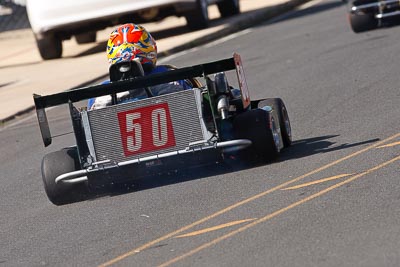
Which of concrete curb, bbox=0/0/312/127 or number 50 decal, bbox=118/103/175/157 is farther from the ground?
number 50 decal, bbox=118/103/175/157

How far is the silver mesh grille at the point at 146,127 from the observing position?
9750 mm

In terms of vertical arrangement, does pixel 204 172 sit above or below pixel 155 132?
below

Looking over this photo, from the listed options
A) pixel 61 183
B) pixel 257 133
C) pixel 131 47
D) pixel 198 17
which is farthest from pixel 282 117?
pixel 198 17

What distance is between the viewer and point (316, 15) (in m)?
24.8

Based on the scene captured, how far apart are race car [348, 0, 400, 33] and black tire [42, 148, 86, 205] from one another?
10264 mm

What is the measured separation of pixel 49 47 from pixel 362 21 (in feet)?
22.7

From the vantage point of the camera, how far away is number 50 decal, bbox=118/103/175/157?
9781 mm

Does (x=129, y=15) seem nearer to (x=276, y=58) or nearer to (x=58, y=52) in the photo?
(x=58, y=52)

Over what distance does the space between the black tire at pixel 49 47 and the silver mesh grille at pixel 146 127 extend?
1395 cm

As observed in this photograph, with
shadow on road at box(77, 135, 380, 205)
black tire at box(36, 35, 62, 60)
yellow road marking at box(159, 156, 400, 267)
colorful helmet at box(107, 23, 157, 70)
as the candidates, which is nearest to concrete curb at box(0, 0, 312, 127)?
black tire at box(36, 35, 62, 60)

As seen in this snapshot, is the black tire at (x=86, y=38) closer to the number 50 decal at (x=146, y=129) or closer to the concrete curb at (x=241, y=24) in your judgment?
the concrete curb at (x=241, y=24)

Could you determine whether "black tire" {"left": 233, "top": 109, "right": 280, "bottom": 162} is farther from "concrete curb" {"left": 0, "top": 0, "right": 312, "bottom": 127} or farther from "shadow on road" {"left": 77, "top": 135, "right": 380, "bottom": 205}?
"concrete curb" {"left": 0, "top": 0, "right": 312, "bottom": 127}

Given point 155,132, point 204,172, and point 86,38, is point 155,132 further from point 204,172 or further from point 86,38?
point 86,38

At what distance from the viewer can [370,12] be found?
64.3 ft
